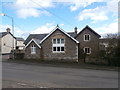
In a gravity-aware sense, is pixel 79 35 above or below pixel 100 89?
above

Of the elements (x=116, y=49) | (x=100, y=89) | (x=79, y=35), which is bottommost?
(x=100, y=89)

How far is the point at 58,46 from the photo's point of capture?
108ft

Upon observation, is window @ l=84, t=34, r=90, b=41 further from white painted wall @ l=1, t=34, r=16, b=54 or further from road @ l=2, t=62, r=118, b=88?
white painted wall @ l=1, t=34, r=16, b=54

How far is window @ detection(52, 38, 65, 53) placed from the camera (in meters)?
32.9

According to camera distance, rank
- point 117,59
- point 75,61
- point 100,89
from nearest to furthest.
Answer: point 100,89
point 117,59
point 75,61

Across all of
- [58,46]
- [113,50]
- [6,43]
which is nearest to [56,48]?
[58,46]

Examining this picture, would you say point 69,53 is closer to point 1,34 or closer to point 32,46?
point 32,46

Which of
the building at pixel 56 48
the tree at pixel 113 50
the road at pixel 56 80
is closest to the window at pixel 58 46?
the building at pixel 56 48

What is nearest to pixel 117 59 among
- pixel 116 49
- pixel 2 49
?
pixel 116 49

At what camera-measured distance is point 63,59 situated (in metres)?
32.5

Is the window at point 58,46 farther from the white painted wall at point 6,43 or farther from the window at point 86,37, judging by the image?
the white painted wall at point 6,43

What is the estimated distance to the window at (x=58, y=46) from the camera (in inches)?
1294

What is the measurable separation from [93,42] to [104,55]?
11.1 metres

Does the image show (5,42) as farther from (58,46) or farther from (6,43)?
(58,46)
